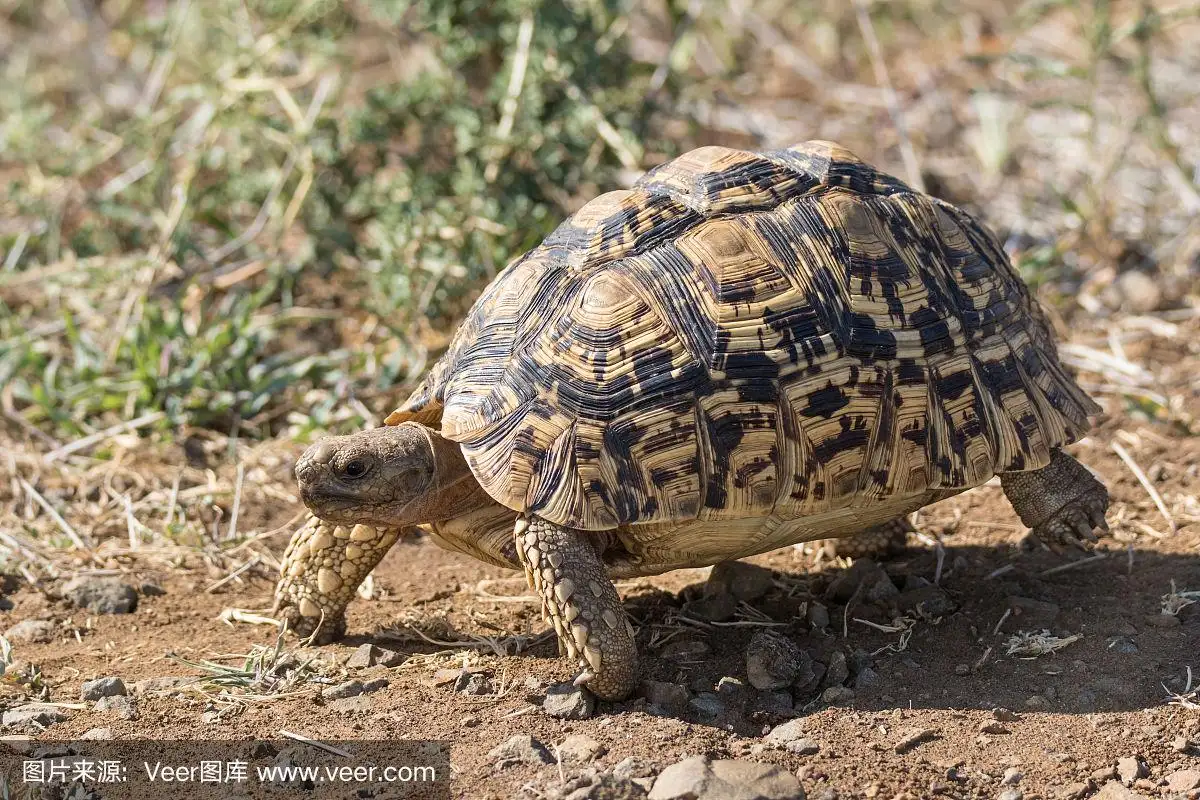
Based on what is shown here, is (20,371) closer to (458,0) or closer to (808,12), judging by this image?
(458,0)

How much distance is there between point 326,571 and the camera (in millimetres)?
3746

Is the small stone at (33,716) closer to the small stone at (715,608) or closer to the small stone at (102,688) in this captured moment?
the small stone at (102,688)

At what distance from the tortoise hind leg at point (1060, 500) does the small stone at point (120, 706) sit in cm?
258

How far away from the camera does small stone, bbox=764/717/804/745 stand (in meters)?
3.09

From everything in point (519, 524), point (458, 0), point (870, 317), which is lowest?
point (519, 524)

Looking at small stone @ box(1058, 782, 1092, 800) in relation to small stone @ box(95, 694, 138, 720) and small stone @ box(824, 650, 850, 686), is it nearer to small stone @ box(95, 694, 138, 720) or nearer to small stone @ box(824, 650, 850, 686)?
small stone @ box(824, 650, 850, 686)

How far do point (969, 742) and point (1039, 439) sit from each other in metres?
0.99

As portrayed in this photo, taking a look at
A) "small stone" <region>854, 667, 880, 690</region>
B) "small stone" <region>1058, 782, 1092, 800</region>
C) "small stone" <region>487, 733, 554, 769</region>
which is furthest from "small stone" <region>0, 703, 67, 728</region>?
"small stone" <region>1058, 782, 1092, 800</region>

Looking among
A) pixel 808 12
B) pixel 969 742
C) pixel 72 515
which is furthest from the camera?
pixel 808 12

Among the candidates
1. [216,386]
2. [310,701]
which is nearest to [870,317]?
[310,701]

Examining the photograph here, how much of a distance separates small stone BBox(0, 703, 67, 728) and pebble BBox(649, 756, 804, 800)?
163cm

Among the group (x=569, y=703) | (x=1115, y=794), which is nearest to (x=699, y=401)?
(x=569, y=703)

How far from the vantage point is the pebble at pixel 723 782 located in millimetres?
2795

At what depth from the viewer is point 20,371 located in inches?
215
